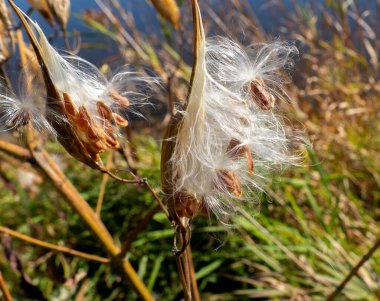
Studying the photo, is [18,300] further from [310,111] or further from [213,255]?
[310,111]

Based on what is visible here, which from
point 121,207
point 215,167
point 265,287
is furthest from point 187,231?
point 121,207

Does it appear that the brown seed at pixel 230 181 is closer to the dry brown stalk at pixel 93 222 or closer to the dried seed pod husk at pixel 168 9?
the dry brown stalk at pixel 93 222

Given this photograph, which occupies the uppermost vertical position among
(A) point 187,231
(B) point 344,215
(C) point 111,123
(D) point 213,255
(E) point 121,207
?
(C) point 111,123

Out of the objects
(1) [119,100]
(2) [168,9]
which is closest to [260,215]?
(2) [168,9]

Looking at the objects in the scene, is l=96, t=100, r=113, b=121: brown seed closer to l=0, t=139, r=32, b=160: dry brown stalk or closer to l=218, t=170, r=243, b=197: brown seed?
l=218, t=170, r=243, b=197: brown seed

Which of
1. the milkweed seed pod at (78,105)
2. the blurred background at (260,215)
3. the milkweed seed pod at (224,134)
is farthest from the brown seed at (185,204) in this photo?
the blurred background at (260,215)

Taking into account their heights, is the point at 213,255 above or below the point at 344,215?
above

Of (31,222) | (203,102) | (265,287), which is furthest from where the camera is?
(31,222)
